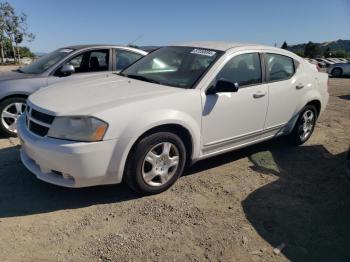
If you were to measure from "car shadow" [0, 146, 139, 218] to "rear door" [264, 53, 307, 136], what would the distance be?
2.25m

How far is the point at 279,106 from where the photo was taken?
4.96m

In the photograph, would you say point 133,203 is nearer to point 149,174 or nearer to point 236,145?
point 149,174

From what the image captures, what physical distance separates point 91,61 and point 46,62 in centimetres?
76

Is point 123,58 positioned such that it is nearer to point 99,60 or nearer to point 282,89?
point 99,60

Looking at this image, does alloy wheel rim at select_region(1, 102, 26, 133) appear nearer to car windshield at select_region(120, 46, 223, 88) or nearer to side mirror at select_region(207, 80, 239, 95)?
car windshield at select_region(120, 46, 223, 88)

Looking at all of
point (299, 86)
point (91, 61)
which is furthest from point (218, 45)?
point (91, 61)

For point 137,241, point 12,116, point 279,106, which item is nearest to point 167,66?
point 279,106

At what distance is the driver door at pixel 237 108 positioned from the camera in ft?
13.5

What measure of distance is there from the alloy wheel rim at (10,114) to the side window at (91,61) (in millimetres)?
1100

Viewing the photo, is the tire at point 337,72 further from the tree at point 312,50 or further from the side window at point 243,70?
the tree at point 312,50

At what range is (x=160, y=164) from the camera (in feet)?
12.6

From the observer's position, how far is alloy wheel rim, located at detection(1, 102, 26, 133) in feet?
18.5

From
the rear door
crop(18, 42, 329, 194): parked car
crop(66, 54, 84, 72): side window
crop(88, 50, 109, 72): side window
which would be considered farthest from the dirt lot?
crop(88, 50, 109, 72): side window

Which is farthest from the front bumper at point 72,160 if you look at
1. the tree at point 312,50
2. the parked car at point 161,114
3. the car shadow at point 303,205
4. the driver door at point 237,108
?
the tree at point 312,50
